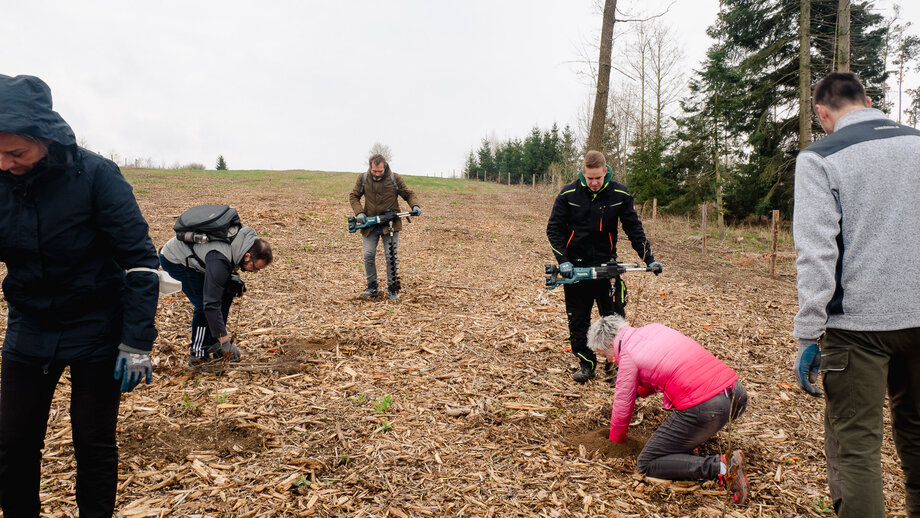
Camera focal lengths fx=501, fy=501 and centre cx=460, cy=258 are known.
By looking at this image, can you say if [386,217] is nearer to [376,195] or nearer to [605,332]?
[376,195]

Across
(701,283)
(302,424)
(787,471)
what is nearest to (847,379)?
(787,471)

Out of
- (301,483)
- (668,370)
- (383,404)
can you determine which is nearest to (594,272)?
(668,370)

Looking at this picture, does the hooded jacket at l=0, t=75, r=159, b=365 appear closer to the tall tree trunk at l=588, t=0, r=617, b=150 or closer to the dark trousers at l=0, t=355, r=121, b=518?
the dark trousers at l=0, t=355, r=121, b=518

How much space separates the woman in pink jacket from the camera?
10.4 ft

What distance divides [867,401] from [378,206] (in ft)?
19.8

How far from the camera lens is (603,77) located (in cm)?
995

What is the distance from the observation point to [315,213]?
16.8m

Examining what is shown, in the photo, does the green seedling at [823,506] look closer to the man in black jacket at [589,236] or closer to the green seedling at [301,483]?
the man in black jacket at [589,236]

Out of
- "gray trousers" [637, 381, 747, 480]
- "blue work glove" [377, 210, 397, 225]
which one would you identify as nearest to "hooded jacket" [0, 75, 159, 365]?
"gray trousers" [637, 381, 747, 480]

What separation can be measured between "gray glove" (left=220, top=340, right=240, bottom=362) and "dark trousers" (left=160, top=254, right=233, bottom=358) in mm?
199

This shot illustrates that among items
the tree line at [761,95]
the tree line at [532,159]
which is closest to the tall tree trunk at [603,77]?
the tree line at [761,95]

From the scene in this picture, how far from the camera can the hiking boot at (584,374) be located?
4.89m

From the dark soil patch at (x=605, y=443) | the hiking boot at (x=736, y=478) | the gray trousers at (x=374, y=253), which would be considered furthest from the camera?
the gray trousers at (x=374, y=253)

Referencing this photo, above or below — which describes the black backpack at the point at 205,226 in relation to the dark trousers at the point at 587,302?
above
